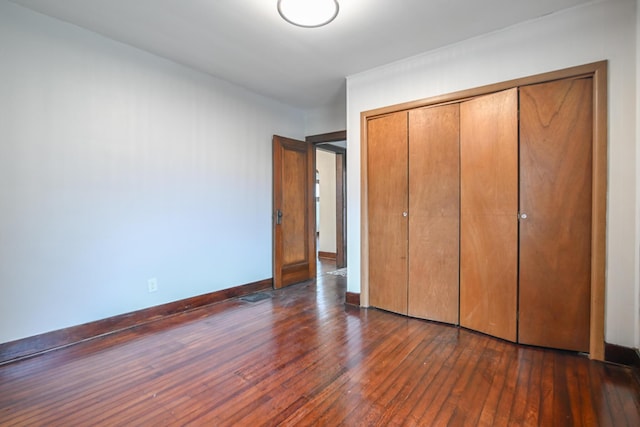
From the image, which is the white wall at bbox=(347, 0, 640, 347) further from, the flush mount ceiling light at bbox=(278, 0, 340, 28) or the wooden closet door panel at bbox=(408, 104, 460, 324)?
the flush mount ceiling light at bbox=(278, 0, 340, 28)

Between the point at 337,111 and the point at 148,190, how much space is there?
2.74 metres

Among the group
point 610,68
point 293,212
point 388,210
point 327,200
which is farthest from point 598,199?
point 327,200

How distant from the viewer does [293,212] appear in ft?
14.5

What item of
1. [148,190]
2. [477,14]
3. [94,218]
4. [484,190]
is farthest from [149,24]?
[484,190]

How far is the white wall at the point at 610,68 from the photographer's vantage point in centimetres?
204

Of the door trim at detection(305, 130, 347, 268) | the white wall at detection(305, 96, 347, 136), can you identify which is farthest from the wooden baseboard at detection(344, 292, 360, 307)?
the white wall at detection(305, 96, 347, 136)

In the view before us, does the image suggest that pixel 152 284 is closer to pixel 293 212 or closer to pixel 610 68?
pixel 293 212

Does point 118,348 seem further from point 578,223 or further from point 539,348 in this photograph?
point 578,223

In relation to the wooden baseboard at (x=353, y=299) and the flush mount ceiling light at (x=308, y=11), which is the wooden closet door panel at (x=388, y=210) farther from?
the flush mount ceiling light at (x=308, y=11)

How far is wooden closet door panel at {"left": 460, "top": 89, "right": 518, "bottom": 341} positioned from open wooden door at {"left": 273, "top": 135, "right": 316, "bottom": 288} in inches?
92.5

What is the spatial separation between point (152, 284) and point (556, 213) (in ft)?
11.7

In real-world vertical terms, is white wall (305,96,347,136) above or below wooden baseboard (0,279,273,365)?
above

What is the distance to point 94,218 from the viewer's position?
2.57 m

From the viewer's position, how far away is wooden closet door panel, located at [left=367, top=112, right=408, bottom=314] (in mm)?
3053
